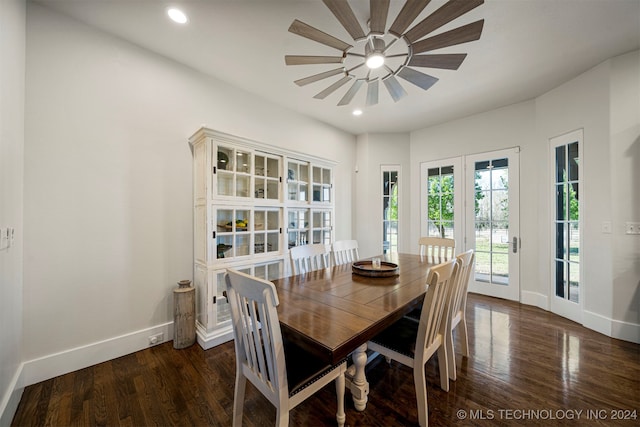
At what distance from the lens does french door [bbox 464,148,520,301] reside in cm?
354

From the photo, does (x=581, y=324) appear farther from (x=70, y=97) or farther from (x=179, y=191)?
(x=70, y=97)

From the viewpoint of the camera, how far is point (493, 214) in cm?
371

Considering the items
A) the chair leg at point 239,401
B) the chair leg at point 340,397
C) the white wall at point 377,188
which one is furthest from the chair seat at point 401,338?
the white wall at point 377,188

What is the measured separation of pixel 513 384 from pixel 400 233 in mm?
2902

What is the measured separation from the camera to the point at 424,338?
1400mm

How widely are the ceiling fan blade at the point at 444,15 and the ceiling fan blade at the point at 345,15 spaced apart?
1.01 feet

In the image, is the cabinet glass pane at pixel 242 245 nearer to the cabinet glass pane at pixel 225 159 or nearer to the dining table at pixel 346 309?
the cabinet glass pane at pixel 225 159

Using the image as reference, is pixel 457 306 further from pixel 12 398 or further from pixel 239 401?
pixel 12 398

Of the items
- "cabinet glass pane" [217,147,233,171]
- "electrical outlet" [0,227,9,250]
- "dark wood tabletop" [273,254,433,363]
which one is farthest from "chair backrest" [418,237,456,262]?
"electrical outlet" [0,227,9,250]

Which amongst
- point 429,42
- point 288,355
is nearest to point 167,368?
point 288,355

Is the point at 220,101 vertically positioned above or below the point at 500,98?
below

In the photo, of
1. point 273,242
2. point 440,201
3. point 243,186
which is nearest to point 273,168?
point 243,186

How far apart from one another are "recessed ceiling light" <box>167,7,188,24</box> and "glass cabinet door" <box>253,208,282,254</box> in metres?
1.75

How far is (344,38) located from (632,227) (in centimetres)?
334
